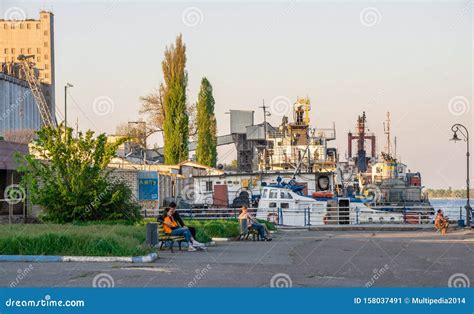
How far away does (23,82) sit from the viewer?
383ft

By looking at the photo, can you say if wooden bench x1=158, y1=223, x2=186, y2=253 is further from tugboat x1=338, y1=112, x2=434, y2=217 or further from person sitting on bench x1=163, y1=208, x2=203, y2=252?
tugboat x1=338, y1=112, x2=434, y2=217

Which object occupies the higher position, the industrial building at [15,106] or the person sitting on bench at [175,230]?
the industrial building at [15,106]

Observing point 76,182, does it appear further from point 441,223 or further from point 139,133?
point 139,133

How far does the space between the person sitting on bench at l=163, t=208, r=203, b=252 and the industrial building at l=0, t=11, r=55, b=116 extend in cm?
13248

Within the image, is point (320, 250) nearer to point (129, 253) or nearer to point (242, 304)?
point (129, 253)

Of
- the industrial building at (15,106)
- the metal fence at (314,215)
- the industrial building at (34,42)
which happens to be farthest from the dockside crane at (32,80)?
the metal fence at (314,215)

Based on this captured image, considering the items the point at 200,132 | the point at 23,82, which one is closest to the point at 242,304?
the point at 200,132
